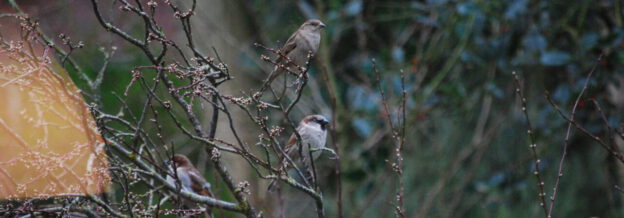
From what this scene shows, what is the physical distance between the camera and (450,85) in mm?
5992

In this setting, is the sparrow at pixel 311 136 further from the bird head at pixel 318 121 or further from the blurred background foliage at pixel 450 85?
the blurred background foliage at pixel 450 85

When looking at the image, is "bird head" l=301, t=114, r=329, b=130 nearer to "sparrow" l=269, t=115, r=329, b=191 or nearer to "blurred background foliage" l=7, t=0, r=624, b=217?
"sparrow" l=269, t=115, r=329, b=191

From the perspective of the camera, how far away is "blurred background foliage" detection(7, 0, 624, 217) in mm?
5773

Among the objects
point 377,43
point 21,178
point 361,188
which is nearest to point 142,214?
point 21,178

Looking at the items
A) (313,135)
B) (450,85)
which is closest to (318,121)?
(313,135)

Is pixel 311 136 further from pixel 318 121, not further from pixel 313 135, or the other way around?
pixel 318 121

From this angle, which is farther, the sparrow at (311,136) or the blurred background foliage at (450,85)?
the blurred background foliage at (450,85)

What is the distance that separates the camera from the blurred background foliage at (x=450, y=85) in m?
5.77

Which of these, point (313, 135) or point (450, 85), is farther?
point (450, 85)

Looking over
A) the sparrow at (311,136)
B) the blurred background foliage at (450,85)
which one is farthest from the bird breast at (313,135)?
the blurred background foliage at (450,85)

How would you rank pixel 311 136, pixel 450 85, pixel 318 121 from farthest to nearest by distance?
pixel 450 85 < pixel 318 121 < pixel 311 136

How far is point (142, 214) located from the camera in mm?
2625

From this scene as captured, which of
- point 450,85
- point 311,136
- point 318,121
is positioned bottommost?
point 311,136

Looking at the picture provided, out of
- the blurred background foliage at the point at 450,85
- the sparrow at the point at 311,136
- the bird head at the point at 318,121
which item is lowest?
the sparrow at the point at 311,136
